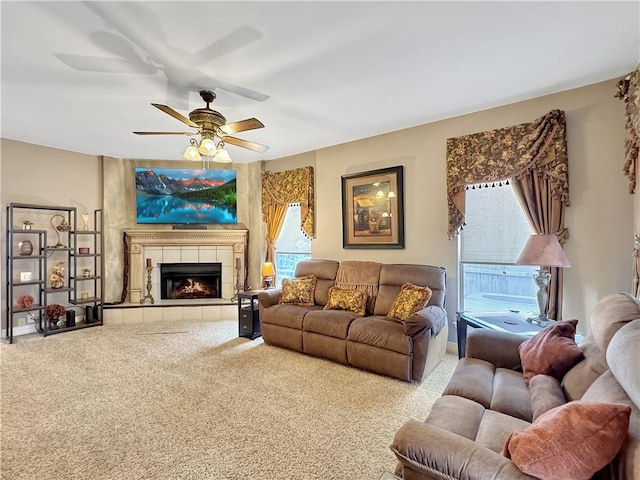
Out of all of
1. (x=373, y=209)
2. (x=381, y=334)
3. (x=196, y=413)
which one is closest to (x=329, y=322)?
(x=381, y=334)

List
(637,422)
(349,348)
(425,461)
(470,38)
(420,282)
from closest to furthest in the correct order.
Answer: (637,422), (425,461), (470,38), (349,348), (420,282)

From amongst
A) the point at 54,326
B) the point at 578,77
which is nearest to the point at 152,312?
the point at 54,326

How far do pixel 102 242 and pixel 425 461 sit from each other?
19.3 feet

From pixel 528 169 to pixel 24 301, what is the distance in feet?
21.7

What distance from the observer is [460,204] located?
12.1ft

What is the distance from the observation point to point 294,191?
525 cm

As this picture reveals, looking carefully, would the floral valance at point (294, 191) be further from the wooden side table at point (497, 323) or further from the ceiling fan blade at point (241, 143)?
the wooden side table at point (497, 323)

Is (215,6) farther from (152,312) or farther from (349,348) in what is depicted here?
(152,312)

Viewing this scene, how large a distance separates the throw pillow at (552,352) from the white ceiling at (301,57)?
6.78 ft

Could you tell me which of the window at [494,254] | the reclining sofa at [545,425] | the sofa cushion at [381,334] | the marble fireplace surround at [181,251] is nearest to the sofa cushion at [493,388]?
the reclining sofa at [545,425]

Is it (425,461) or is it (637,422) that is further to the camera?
(425,461)

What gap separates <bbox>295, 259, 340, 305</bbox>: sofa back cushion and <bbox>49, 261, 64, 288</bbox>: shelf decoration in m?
3.62

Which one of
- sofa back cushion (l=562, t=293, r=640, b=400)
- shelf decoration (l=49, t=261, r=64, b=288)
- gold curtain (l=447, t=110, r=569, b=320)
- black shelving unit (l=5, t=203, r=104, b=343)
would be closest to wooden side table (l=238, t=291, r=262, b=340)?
black shelving unit (l=5, t=203, r=104, b=343)

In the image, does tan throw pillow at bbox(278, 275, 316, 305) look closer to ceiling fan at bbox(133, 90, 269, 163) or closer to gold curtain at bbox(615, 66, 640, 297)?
ceiling fan at bbox(133, 90, 269, 163)
